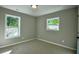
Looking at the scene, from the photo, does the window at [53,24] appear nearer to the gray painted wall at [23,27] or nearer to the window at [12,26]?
the gray painted wall at [23,27]

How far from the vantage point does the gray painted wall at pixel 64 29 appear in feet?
3.27

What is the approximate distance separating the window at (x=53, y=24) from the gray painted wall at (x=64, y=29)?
2.1 inches

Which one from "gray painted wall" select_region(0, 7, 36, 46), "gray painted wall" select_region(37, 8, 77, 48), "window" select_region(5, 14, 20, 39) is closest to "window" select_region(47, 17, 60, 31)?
"gray painted wall" select_region(37, 8, 77, 48)

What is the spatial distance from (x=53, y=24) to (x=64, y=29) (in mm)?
182

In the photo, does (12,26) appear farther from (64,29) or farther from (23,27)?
(64,29)

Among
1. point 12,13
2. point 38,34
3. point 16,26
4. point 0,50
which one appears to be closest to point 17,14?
point 12,13

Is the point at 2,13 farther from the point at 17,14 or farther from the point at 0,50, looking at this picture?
the point at 0,50

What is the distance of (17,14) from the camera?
1037 millimetres

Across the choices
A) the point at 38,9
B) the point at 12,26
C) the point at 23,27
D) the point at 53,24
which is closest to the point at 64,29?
the point at 53,24

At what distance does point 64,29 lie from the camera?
1055mm

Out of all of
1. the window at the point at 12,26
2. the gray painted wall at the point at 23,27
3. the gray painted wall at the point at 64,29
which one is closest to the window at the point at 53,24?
the gray painted wall at the point at 64,29
